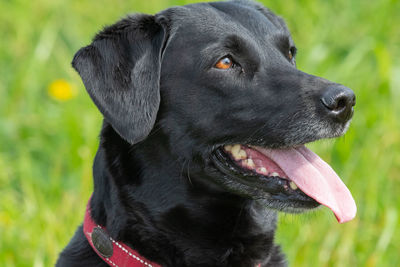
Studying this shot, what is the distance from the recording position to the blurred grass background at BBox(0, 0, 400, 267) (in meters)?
3.55

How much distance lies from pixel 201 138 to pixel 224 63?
29cm

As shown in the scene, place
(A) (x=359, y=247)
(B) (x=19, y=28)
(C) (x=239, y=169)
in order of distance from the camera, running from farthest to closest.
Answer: (B) (x=19, y=28) → (A) (x=359, y=247) → (C) (x=239, y=169)

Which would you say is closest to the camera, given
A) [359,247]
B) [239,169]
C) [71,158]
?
[239,169]

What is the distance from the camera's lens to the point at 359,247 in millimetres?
3588

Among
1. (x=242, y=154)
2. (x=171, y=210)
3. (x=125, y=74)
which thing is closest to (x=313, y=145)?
(x=242, y=154)

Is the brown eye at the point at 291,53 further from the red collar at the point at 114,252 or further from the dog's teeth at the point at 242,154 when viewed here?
the red collar at the point at 114,252

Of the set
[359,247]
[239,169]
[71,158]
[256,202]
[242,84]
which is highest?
[242,84]

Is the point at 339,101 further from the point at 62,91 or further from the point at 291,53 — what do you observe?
the point at 62,91

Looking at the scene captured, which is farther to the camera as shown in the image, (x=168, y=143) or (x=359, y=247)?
(x=359, y=247)

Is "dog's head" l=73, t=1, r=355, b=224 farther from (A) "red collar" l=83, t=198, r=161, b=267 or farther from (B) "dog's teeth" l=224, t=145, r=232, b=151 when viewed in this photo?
(A) "red collar" l=83, t=198, r=161, b=267

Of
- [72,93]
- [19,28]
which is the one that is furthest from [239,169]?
[19,28]

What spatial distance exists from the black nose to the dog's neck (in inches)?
19.5

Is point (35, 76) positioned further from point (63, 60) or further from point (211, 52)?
point (211, 52)

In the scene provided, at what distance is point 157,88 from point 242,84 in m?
0.32
